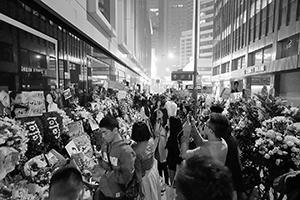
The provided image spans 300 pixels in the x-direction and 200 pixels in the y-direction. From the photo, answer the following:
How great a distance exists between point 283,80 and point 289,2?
541cm

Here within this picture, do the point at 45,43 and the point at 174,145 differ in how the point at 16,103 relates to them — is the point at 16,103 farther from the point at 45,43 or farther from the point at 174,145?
the point at 174,145

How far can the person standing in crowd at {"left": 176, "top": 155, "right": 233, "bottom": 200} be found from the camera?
0.86 meters

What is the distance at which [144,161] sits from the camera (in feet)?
7.79

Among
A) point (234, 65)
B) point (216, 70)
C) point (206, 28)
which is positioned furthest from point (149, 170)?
point (206, 28)

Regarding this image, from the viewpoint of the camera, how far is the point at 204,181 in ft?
2.88

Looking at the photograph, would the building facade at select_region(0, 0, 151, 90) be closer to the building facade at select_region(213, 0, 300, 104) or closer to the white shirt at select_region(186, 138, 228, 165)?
the white shirt at select_region(186, 138, 228, 165)

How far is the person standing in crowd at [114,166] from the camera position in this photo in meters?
1.97

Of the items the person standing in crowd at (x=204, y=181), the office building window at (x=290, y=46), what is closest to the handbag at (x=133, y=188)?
the person standing in crowd at (x=204, y=181)

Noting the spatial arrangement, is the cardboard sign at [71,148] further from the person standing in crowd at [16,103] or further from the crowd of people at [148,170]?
the person standing in crowd at [16,103]

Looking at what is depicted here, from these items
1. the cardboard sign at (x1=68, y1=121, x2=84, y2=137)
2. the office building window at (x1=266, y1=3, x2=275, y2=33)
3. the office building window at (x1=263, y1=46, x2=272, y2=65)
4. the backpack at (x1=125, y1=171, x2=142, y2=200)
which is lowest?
the backpack at (x1=125, y1=171, x2=142, y2=200)

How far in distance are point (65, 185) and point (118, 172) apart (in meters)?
0.57

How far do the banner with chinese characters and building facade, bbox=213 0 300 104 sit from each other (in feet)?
20.4

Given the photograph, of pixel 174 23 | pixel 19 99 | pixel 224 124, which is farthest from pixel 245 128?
pixel 174 23

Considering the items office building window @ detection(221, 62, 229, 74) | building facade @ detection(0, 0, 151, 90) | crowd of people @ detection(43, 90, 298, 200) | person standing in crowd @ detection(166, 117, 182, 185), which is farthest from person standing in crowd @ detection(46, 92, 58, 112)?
office building window @ detection(221, 62, 229, 74)
